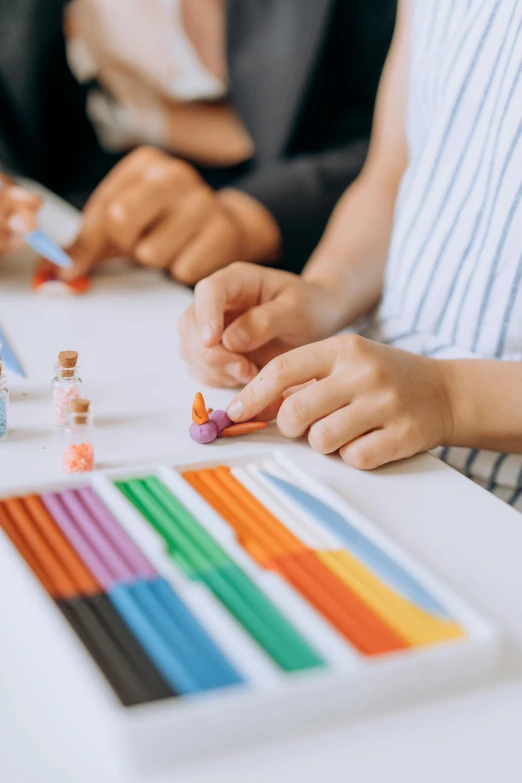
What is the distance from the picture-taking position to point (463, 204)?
2.58ft

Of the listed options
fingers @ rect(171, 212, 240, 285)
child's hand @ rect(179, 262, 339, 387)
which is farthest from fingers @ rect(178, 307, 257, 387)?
fingers @ rect(171, 212, 240, 285)

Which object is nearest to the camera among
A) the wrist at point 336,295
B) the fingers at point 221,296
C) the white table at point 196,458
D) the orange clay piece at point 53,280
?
the white table at point 196,458

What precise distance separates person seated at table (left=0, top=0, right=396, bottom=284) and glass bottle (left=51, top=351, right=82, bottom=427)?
38 cm

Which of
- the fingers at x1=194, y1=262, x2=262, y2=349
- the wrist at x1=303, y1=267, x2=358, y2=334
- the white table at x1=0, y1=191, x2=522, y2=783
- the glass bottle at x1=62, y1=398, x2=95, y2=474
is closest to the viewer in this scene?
the white table at x1=0, y1=191, x2=522, y2=783

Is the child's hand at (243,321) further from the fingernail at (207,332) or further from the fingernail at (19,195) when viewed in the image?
the fingernail at (19,195)

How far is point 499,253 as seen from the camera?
0.74 meters

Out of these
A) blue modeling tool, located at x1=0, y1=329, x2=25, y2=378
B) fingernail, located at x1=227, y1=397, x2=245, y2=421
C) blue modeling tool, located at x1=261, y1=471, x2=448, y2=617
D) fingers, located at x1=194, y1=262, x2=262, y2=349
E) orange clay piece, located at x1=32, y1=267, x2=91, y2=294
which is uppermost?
fingers, located at x1=194, y1=262, x2=262, y2=349

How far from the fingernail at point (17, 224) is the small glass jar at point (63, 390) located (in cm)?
35

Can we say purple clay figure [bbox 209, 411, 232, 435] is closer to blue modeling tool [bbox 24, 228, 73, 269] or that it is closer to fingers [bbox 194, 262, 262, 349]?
fingers [bbox 194, 262, 262, 349]

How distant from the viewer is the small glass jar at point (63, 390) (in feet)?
2.13

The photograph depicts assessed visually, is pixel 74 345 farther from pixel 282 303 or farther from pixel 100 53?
pixel 100 53

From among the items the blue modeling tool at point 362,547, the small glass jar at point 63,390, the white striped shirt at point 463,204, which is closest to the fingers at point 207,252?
the white striped shirt at point 463,204

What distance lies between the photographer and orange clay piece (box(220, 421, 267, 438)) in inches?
25.0

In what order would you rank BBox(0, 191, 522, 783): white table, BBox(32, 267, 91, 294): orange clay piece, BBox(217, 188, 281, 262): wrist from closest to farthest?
BBox(0, 191, 522, 783): white table < BBox(32, 267, 91, 294): orange clay piece < BBox(217, 188, 281, 262): wrist
